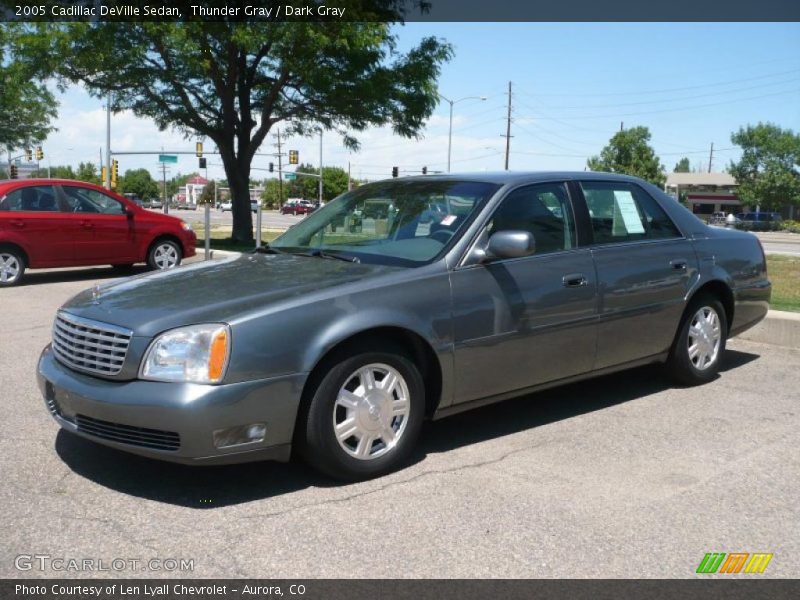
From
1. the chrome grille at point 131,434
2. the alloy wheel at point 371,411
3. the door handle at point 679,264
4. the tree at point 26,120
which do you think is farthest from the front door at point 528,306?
the tree at point 26,120

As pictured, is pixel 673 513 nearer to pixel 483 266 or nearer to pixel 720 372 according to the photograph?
pixel 483 266

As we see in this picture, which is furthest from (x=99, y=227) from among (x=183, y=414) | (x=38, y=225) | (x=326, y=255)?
(x=183, y=414)

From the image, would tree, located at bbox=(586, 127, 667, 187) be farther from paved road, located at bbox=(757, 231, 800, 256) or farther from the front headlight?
the front headlight

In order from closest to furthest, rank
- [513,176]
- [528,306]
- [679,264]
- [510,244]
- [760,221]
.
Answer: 1. [510,244]
2. [528,306]
3. [513,176]
4. [679,264]
5. [760,221]

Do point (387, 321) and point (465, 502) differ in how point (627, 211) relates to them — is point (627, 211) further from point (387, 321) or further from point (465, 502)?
point (465, 502)

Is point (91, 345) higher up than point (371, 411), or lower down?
higher up

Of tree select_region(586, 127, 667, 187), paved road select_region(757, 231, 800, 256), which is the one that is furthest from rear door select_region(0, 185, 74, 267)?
tree select_region(586, 127, 667, 187)

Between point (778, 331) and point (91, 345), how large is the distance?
6.35m

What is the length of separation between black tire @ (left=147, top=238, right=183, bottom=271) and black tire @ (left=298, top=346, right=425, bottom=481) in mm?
9716

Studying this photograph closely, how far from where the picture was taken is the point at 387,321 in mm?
4074

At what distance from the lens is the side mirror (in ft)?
14.5

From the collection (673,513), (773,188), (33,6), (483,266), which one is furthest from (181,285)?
(773,188)

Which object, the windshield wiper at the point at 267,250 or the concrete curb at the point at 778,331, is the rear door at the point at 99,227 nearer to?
the windshield wiper at the point at 267,250

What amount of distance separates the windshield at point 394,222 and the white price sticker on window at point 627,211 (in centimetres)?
114
